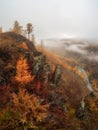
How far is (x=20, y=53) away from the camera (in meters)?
114

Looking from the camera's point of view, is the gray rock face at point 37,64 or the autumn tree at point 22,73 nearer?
the autumn tree at point 22,73

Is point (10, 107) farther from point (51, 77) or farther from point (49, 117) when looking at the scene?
point (51, 77)

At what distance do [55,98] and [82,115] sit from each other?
64.0ft

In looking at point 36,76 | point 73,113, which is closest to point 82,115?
point 73,113

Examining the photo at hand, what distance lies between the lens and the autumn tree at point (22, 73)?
101000 millimetres

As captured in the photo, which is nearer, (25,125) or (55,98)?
(25,125)

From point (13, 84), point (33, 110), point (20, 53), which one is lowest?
point (33, 110)

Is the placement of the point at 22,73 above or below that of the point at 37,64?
below

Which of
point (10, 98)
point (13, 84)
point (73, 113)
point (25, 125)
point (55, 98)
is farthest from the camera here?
point (73, 113)

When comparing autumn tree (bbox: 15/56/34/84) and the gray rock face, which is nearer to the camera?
autumn tree (bbox: 15/56/34/84)

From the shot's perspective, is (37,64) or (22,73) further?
(37,64)

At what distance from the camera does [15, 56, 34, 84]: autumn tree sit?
331 ft

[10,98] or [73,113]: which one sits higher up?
[10,98]

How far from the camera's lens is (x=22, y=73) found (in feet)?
338
